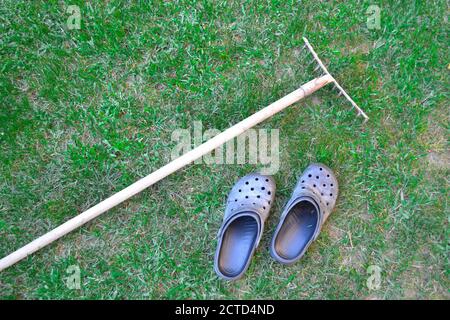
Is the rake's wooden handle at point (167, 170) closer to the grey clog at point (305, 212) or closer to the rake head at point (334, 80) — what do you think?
the rake head at point (334, 80)

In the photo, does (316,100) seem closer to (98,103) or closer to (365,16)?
(365,16)

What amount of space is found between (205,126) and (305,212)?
85 centimetres

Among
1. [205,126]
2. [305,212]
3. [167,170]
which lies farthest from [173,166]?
[305,212]

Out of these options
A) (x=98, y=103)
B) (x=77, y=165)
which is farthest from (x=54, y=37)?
(x=77, y=165)

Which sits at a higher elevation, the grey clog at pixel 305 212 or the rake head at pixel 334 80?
the rake head at pixel 334 80

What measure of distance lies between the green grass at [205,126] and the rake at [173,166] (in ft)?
0.45

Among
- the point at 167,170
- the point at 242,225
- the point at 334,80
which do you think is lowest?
the point at 242,225

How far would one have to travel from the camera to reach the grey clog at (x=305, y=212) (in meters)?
2.32

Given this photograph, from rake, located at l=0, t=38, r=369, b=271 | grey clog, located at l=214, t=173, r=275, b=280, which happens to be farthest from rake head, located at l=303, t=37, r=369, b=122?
grey clog, located at l=214, t=173, r=275, b=280

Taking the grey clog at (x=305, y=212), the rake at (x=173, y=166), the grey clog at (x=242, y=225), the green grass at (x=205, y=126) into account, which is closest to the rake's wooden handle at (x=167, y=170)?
the rake at (x=173, y=166)

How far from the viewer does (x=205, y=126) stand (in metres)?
2.57

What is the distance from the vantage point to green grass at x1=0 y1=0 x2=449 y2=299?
2438 millimetres

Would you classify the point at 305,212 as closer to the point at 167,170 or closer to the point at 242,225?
the point at 242,225

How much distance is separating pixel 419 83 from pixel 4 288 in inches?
117
